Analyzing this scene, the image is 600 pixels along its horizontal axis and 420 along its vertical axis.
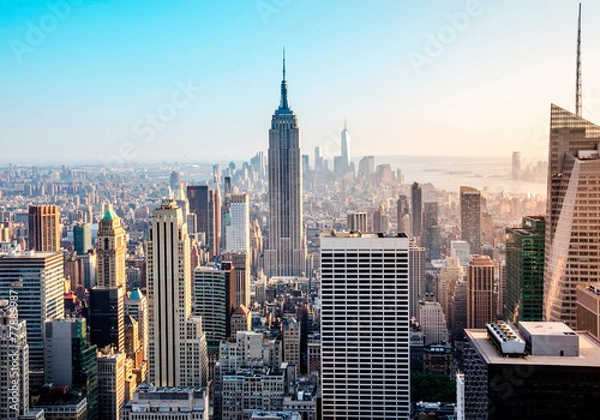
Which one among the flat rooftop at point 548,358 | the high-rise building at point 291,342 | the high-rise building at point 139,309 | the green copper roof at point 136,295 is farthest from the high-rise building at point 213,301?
the flat rooftop at point 548,358

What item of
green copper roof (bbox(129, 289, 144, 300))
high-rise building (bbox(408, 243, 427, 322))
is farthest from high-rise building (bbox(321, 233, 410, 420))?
high-rise building (bbox(408, 243, 427, 322))

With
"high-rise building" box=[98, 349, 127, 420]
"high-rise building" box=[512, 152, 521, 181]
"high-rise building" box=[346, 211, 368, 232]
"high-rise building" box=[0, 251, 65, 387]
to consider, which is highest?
"high-rise building" box=[512, 152, 521, 181]

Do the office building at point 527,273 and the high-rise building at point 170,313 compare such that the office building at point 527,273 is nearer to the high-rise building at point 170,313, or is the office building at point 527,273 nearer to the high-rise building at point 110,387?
the high-rise building at point 170,313

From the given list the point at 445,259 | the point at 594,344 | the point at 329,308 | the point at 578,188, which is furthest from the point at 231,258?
the point at 594,344

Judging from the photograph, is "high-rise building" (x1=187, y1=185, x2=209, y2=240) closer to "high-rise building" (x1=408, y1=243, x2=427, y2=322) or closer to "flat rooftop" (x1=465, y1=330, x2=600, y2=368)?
"high-rise building" (x1=408, y1=243, x2=427, y2=322)

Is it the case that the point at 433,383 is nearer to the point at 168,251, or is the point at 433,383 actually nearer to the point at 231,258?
the point at 168,251

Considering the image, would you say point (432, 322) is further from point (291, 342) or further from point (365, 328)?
point (365, 328)
